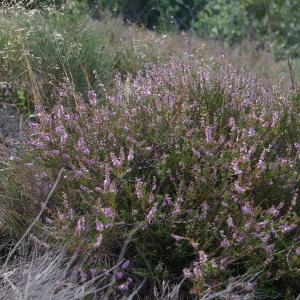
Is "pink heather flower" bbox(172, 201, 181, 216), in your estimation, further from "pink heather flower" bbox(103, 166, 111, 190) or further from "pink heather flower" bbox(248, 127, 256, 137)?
"pink heather flower" bbox(248, 127, 256, 137)

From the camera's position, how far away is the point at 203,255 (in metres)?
2.32

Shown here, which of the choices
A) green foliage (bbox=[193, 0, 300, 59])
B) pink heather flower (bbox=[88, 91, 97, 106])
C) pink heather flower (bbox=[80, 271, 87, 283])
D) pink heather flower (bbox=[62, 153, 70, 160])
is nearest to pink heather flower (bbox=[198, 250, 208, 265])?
pink heather flower (bbox=[80, 271, 87, 283])

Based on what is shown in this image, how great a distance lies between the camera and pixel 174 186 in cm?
277

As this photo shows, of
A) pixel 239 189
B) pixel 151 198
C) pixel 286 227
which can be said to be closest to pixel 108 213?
pixel 151 198

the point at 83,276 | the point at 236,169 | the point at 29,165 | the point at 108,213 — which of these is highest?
the point at 236,169

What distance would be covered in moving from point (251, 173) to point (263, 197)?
0.53ft

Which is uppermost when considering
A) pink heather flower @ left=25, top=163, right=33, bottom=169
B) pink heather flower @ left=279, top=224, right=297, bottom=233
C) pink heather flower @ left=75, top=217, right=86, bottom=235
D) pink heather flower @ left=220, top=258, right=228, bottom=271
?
pink heather flower @ left=279, top=224, right=297, bottom=233

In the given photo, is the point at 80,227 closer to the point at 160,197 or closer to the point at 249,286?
the point at 160,197

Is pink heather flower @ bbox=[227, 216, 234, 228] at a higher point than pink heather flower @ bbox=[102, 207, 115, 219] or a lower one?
higher

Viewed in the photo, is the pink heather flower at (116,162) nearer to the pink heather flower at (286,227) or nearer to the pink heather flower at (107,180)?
the pink heather flower at (107,180)

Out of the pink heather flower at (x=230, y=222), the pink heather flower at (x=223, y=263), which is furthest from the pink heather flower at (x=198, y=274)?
the pink heather flower at (x=230, y=222)

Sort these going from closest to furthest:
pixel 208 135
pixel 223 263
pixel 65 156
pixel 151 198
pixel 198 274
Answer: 1. pixel 198 274
2. pixel 223 263
3. pixel 151 198
4. pixel 208 135
5. pixel 65 156

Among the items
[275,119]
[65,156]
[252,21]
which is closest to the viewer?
[65,156]

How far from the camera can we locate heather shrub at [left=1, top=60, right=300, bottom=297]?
97.0 inches
